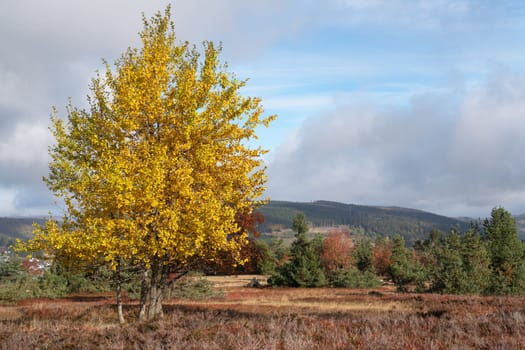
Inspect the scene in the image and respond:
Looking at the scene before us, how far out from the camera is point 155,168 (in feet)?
42.5

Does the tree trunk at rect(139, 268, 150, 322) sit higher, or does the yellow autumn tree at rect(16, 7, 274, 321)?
the yellow autumn tree at rect(16, 7, 274, 321)

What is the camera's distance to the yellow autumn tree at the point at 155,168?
1326 cm

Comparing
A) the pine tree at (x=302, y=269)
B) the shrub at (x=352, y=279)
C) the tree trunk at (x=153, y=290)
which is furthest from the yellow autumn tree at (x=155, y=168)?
the shrub at (x=352, y=279)

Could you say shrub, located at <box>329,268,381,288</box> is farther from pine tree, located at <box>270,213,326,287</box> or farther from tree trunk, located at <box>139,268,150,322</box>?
tree trunk, located at <box>139,268,150,322</box>

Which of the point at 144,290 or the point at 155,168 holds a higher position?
the point at 155,168

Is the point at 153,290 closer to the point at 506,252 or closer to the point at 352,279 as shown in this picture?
the point at 352,279

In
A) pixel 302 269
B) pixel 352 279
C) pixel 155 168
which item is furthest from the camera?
pixel 352 279

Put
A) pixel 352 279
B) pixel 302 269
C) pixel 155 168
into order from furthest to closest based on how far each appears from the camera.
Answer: pixel 352 279
pixel 302 269
pixel 155 168

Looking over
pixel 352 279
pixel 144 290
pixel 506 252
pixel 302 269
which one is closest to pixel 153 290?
pixel 144 290

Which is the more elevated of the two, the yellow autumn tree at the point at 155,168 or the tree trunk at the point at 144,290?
the yellow autumn tree at the point at 155,168

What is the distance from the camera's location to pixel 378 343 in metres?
7.43

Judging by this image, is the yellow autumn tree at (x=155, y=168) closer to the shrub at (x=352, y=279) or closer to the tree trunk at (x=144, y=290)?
the tree trunk at (x=144, y=290)

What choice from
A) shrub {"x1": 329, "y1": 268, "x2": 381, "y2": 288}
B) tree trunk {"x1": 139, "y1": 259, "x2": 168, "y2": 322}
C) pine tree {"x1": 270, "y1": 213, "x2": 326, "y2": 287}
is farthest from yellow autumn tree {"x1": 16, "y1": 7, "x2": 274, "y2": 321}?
shrub {"x1": 329, "y1": 268, "x2": 381, "y2": 288}

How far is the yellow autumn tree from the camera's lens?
13258mm
